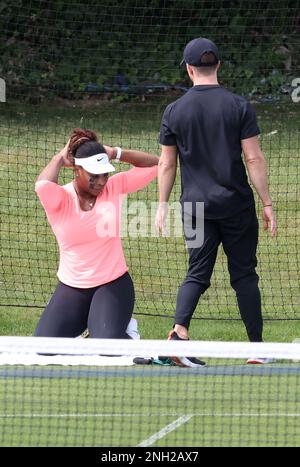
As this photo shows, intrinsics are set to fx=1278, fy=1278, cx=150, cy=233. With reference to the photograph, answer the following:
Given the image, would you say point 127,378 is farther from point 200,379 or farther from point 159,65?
point 159,65

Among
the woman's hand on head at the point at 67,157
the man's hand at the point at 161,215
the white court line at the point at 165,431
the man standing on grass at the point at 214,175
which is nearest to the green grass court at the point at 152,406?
the white court line at the point at 165,431

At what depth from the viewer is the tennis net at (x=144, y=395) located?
18.9 ft

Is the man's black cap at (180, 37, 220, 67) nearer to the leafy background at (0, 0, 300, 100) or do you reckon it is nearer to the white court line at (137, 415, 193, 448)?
the white court line at (137, 415, 193, 448)


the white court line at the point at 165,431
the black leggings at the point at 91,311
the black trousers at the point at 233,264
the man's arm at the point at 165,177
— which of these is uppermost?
the man's arm at the point at 165,177

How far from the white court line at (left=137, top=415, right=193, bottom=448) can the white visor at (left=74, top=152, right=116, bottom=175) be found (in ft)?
5.87

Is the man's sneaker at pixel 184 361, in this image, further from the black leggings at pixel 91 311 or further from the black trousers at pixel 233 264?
the black leggings at pixel 91 311

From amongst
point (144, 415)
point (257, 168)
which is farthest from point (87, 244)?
point (144, 415)

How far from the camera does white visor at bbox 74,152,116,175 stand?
7652 millimetres

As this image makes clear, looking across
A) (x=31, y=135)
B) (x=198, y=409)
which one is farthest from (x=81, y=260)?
(x=31, y=135)

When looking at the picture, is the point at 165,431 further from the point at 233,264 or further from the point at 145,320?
the point at 145,320

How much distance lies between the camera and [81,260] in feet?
25.5

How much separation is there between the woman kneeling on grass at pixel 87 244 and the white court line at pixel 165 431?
49.4 inches

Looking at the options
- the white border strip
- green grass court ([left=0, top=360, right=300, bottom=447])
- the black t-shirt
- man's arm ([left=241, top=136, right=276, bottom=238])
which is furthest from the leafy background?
the white border strip
